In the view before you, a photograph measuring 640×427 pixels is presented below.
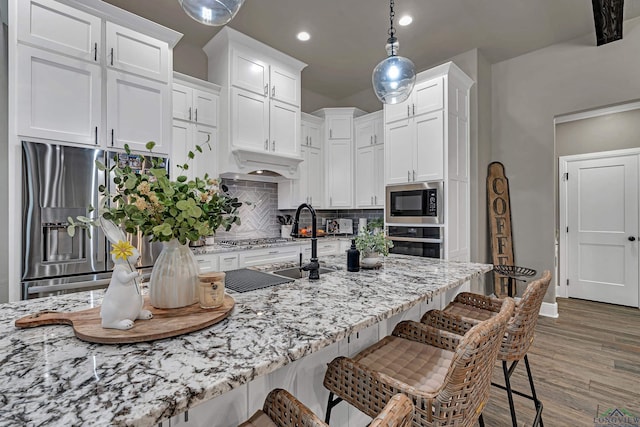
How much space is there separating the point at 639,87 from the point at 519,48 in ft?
4.11

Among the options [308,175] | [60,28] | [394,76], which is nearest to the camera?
[394,76]

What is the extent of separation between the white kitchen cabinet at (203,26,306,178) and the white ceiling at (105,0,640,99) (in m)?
0.16

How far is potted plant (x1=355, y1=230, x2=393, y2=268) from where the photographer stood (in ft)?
6.15

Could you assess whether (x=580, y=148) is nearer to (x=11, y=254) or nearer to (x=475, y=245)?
(x=475, y=245)

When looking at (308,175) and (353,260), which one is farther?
(308,175)

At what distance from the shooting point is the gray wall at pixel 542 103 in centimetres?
321

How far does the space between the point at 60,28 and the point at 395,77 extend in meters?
2.36

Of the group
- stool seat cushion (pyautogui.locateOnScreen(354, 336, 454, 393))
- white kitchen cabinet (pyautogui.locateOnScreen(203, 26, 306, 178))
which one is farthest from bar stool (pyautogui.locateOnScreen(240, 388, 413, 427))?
white kitchen cabinet (pyautogui.locateOnScreen(203, 26, 306, 178))

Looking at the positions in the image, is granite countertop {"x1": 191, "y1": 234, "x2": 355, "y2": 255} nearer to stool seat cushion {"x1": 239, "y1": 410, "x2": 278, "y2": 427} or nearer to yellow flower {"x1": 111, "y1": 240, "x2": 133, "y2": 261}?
yellow flower {"x1": 111, "y1": 240, "x2": 133, "y2": 261}

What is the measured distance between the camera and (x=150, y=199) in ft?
3.28

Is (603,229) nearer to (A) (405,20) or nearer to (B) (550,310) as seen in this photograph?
(B) (550,310)

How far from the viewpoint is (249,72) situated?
11.3 feet

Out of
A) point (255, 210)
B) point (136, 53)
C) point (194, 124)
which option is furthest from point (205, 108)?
point (255, 210)

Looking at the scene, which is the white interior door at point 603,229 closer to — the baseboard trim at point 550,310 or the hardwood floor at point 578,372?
the hardwood floor at point 578,372
